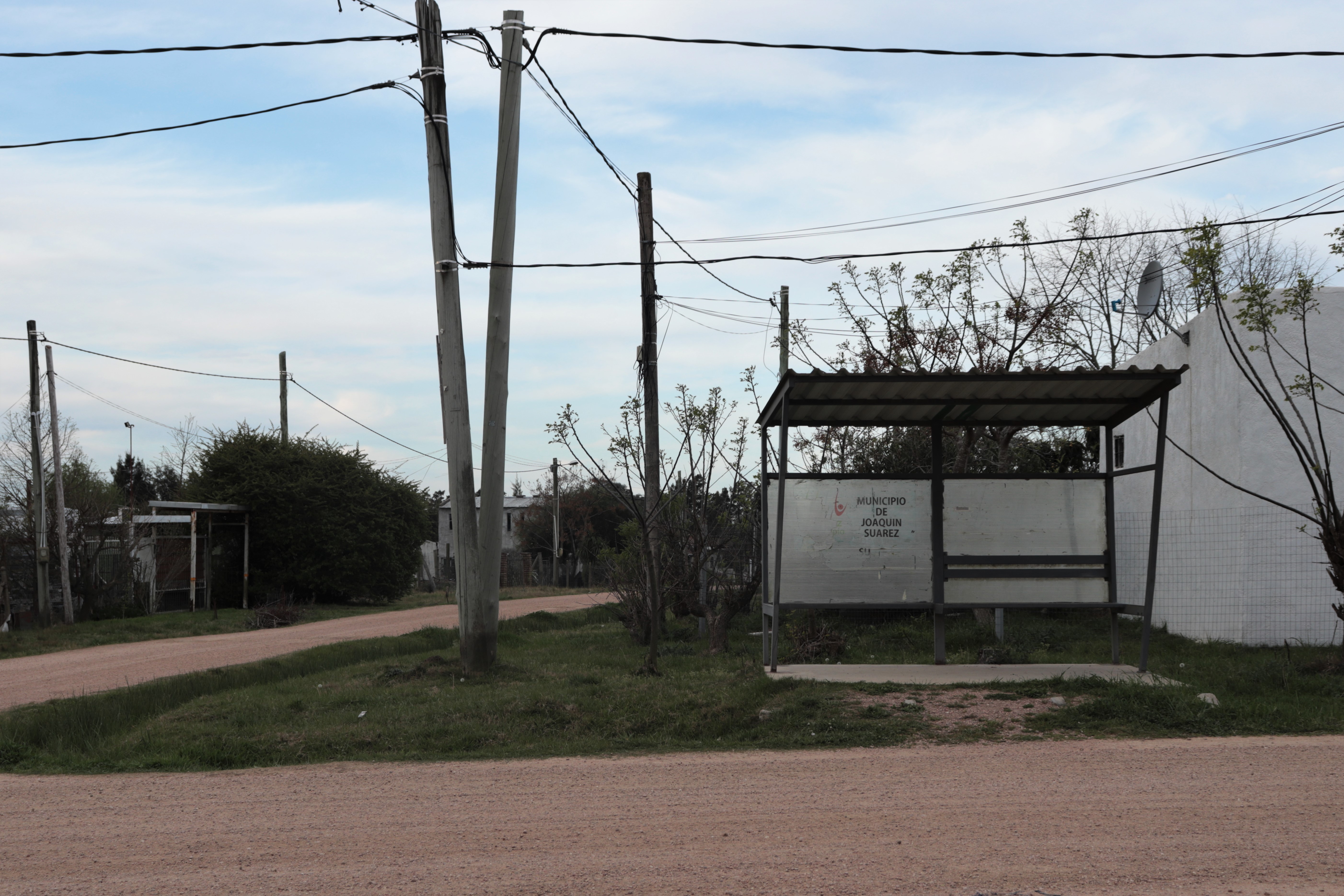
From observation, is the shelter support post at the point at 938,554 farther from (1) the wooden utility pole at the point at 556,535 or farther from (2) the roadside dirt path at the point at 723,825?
(1) the wooden utility pole at the point at 556,535

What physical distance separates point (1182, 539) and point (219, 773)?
A: 13350 mm

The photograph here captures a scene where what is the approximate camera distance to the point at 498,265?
448 inches

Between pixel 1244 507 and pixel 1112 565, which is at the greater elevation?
pixel 1244 507

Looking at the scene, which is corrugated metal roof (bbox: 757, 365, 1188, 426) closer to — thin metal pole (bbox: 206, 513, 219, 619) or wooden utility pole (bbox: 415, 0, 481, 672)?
wooden utility pole (bbox: 415, 0, 481, 672)

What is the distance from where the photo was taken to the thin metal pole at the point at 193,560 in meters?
25.6

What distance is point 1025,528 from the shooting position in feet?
38.6

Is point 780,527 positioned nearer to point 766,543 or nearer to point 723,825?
point 766,543

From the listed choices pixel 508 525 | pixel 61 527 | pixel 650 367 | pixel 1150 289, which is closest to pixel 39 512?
pixel 61 527

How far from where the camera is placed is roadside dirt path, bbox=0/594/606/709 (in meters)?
13.2

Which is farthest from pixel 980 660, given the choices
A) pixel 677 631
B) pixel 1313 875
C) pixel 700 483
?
pixel 1313 875

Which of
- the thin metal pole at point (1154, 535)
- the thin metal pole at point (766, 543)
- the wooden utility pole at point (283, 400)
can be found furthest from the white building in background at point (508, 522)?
the thin metal pole at point (1154, 535)

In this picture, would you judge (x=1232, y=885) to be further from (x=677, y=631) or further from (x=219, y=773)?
(x=677, y=631)

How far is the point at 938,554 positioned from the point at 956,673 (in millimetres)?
1373

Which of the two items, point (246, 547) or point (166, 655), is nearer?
point (166, 655)
